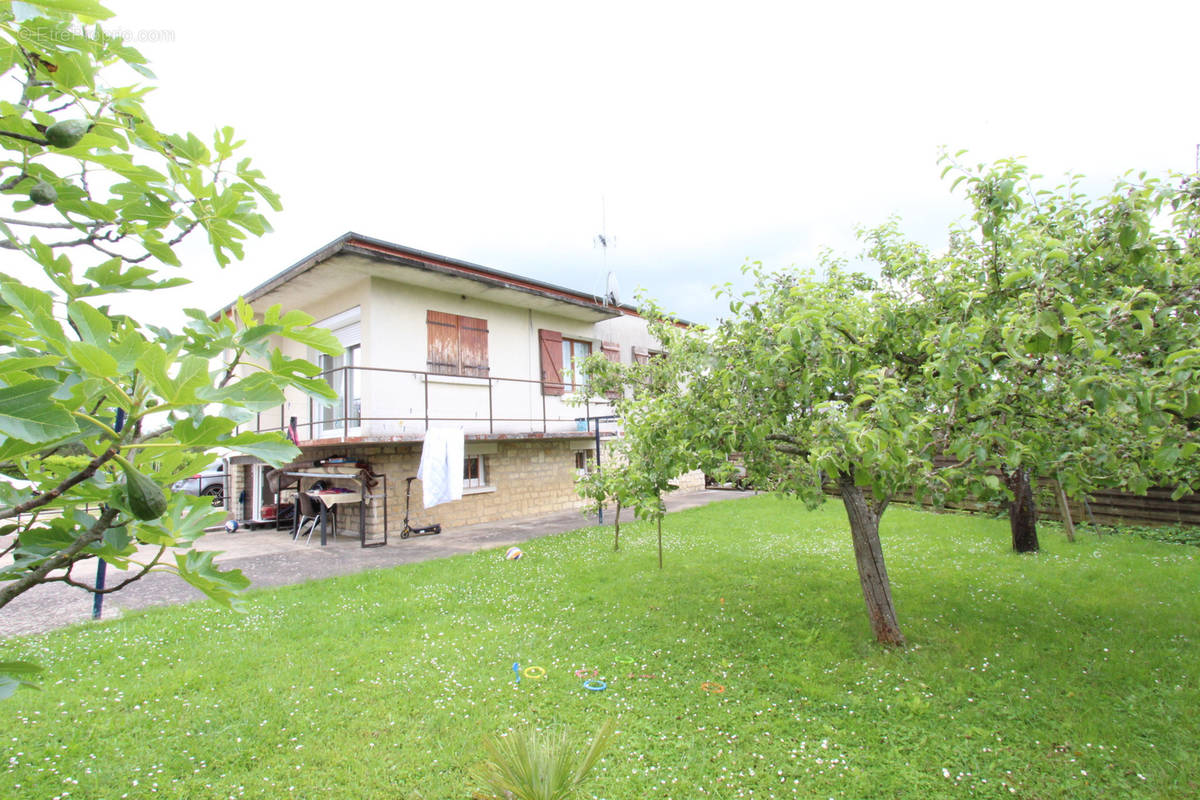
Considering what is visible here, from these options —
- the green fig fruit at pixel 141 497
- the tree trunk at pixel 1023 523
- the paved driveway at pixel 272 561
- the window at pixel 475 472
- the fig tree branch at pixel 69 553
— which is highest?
the green fig fruit at pixel 141 497

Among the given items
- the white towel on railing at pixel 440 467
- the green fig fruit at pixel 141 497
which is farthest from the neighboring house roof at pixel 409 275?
Result: the green fig fruit at pixel 141 497

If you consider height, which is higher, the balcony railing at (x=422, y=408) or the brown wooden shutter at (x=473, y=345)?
the brown wooden shutter at (x=473, y=345)

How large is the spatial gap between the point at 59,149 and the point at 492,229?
15.7m

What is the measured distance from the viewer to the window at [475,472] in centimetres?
1260

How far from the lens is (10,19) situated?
0.72 meters

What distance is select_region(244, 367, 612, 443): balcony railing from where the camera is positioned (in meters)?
10.8

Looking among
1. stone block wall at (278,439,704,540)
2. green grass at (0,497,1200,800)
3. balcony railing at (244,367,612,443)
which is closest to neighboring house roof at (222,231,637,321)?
balcony railing at (244,367,612,443)

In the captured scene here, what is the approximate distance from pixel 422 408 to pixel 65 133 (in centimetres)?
1117

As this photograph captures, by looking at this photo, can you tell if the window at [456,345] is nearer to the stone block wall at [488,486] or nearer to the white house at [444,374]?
the white house at [444,374]

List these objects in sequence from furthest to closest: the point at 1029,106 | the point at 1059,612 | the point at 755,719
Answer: the point at 1059,612, the point at 1029,106, the point at 755,719

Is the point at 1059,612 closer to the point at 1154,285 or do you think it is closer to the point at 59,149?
the point at 1154,285

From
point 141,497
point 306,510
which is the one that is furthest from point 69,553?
point 306,510

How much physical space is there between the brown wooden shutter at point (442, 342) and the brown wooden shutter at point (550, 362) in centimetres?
250

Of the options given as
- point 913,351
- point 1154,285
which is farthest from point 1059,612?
point 1154,285
